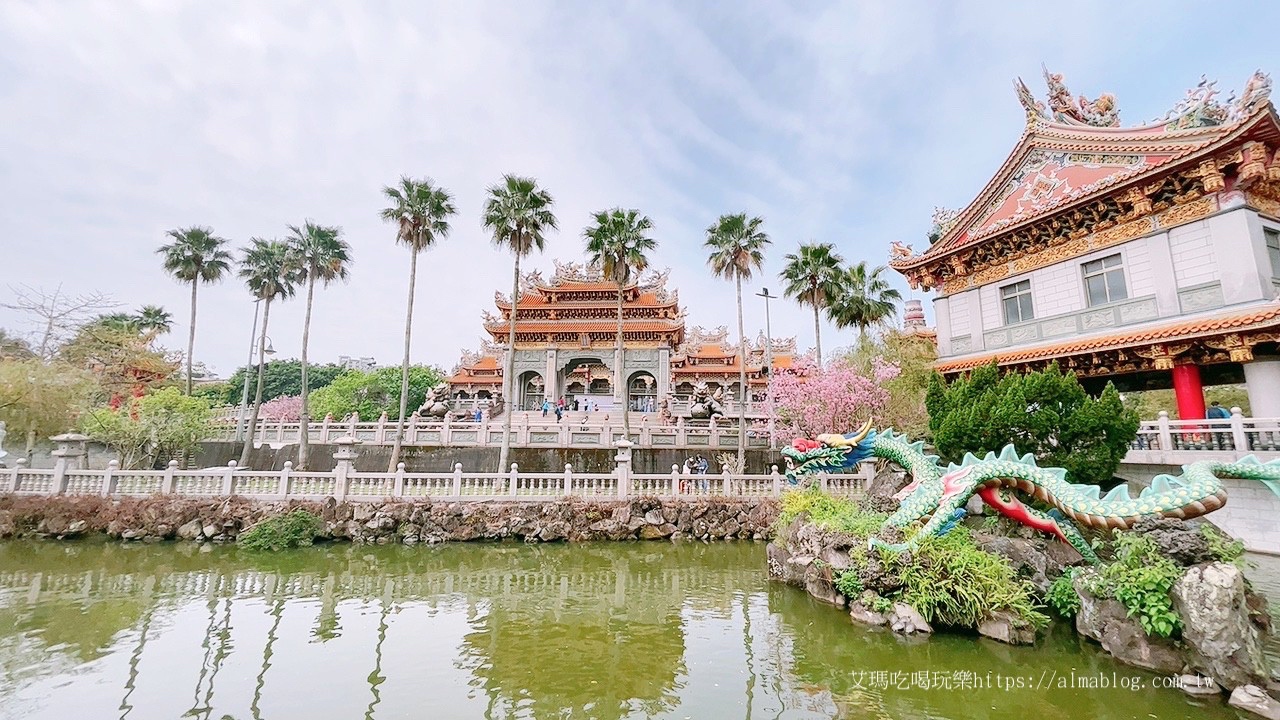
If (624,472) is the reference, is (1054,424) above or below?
above

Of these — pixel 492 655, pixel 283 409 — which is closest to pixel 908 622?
pixel 492 655

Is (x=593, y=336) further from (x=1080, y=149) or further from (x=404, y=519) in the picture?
(x=1080, y=149)

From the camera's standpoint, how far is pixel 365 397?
39.0 metres

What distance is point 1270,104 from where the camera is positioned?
30.7ft

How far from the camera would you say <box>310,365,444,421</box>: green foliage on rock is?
123 feet

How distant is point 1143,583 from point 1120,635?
0.72 metres

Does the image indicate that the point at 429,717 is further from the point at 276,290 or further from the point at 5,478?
the point at 276,290

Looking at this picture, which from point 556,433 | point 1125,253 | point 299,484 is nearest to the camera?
point 1125,253

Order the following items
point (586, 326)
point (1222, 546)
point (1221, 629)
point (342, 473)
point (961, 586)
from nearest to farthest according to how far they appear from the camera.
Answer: point (1221, 629)
point (1222, 546)
point (961, 586)
point (342, 473)
point (586, 326)

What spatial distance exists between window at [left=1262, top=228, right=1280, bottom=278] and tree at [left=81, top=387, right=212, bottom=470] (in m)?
29.0

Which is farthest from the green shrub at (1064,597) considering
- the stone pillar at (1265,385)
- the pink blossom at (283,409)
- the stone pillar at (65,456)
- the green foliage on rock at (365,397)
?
the pink blossom at (283,409)

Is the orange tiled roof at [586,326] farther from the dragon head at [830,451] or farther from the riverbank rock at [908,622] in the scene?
the riverbank rock at [908,622]

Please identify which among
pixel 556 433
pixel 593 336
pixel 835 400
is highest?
pixel 593 336

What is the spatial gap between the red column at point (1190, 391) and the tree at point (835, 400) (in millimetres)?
7038
